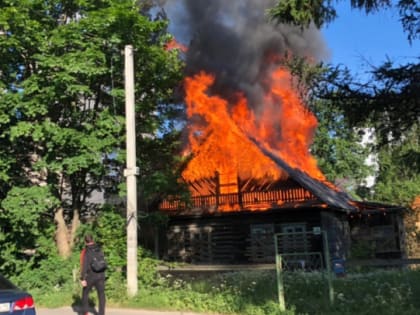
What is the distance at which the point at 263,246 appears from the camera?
2461 centimetres

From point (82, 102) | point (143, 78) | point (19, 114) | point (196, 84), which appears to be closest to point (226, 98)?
point (196, 84)

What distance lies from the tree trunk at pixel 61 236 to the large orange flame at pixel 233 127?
6904 millimetres

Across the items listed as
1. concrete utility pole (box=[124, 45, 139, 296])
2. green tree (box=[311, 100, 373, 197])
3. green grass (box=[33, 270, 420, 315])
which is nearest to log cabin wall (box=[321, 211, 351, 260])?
green grass (box=[33, 270, 420, 315])

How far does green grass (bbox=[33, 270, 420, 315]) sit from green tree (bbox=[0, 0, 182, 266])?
9.91 ft

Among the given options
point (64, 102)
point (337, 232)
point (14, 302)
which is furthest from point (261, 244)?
point (14, 302)

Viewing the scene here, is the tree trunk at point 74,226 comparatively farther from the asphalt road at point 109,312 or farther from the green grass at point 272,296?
the asphalt road at point 109,312

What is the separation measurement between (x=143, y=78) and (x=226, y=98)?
875 centimetres

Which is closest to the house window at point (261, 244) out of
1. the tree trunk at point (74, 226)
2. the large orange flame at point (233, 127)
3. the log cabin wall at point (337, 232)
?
the large orange flame at point (233, 127)

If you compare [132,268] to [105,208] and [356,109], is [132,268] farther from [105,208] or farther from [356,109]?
[356,109]

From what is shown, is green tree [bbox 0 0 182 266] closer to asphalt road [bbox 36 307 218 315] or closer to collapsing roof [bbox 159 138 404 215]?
asphalt road [bbox 36 307 218 315]

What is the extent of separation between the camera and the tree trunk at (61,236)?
15.0m

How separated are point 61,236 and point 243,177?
1163 centimetres

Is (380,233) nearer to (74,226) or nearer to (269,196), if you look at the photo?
(269,196)

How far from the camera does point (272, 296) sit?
10.3m
